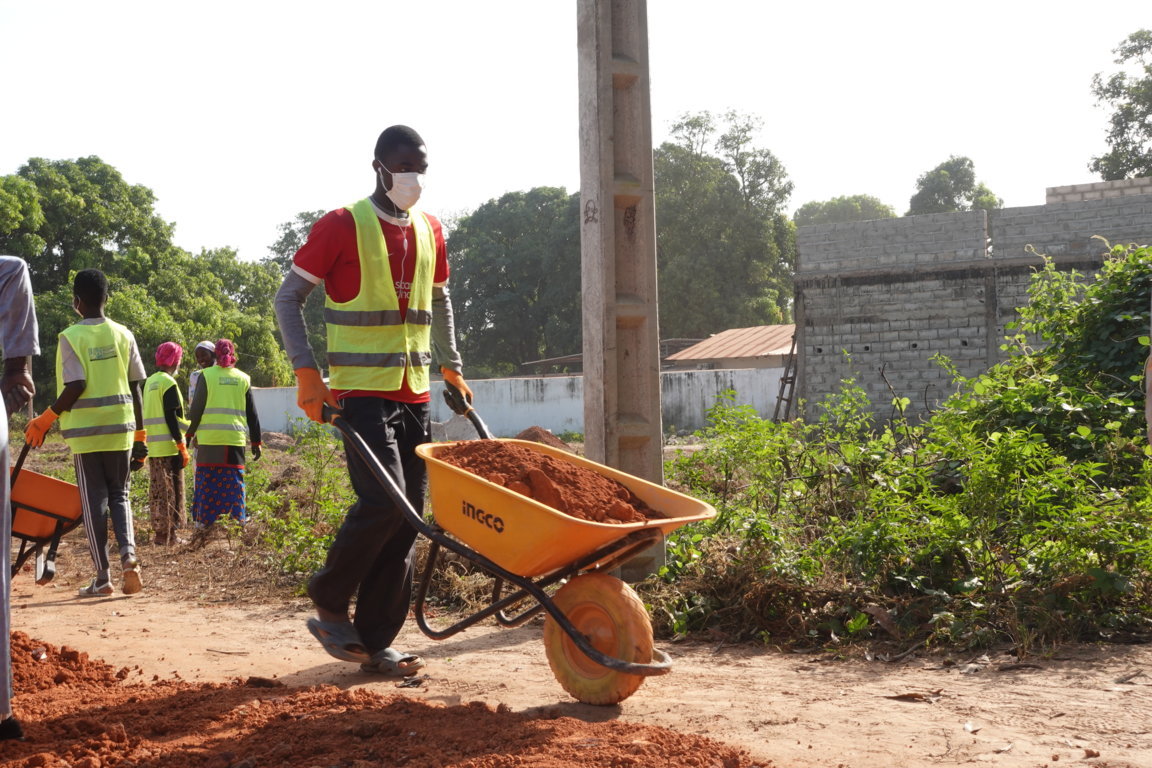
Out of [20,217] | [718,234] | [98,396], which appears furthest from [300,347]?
[718,234]

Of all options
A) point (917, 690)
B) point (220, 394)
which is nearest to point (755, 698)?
point (917, 690)

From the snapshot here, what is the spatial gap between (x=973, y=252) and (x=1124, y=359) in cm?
1005

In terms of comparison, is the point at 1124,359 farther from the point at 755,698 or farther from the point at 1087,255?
the point at 1087,255

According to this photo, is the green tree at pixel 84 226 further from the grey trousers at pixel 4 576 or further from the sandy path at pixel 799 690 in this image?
the grey trousers at pixel 4 576

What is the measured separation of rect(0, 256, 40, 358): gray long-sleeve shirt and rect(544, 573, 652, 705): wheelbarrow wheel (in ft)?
6.57

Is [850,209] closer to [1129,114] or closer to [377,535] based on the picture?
[1129,114]

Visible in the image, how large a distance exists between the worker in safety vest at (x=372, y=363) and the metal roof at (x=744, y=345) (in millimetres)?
29681

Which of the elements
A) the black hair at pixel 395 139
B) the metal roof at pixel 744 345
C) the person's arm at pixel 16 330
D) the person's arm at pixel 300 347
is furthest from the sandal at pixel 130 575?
the metal roof at pixel 744 345

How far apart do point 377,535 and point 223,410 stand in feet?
16.2

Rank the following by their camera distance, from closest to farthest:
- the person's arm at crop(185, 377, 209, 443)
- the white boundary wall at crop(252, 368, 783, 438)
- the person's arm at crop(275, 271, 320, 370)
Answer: the person's arm at crop(275, 271, 320, 370) → the person's arm at crop(185, 377, 209, 443) → the white boundary wall at crop(252, 368, 783, 438)

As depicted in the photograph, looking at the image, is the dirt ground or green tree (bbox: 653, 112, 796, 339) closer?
the dirt ground

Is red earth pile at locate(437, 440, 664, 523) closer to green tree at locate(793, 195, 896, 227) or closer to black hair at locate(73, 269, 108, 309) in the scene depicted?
black hair at locate(73, 269, 108, 309)

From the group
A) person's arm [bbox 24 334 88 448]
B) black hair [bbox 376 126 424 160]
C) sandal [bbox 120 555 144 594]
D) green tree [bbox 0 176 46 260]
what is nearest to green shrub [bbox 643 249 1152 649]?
black hair [bbox 376 126 424 160]

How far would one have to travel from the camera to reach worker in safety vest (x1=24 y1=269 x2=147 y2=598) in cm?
630
